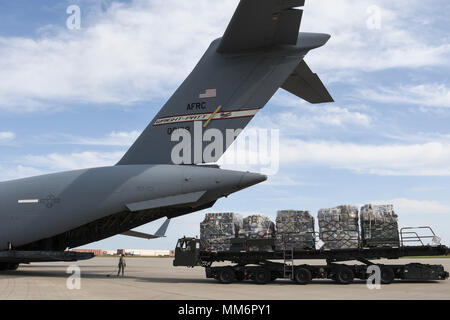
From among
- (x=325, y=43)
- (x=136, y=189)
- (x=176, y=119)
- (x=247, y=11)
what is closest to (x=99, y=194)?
(x=136, y=189)

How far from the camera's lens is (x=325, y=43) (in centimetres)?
1241

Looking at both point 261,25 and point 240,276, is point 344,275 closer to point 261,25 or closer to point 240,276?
point 240,276

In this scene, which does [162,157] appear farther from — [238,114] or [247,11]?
[247,11]

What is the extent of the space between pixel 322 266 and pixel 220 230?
3.64m

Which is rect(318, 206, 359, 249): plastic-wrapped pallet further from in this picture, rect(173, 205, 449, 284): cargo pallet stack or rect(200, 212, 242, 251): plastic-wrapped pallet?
rect(200, 212, 242, 251): plastic-wrapped pallet

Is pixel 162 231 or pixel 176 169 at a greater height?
pixel 176 169

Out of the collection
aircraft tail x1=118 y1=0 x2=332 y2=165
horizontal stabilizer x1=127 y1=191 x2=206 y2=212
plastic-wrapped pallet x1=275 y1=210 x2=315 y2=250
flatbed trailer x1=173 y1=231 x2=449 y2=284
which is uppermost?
aircraft tail x1=118 y1=0 x2=332 y2=165

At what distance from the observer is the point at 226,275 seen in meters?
14.0

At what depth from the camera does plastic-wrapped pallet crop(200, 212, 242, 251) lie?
48.7ft

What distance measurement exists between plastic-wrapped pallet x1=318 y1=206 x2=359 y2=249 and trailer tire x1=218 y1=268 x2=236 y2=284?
3089 mm

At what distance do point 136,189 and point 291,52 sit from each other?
6245 millimetres

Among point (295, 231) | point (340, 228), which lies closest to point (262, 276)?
point (295, 231)

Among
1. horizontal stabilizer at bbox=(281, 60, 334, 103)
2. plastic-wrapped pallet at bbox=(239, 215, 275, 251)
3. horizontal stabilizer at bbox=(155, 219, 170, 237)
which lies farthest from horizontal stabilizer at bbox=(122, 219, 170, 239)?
horizontal stabilizer at bbox=(281, 60, 334, 103)

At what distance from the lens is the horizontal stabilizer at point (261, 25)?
10.5 m
